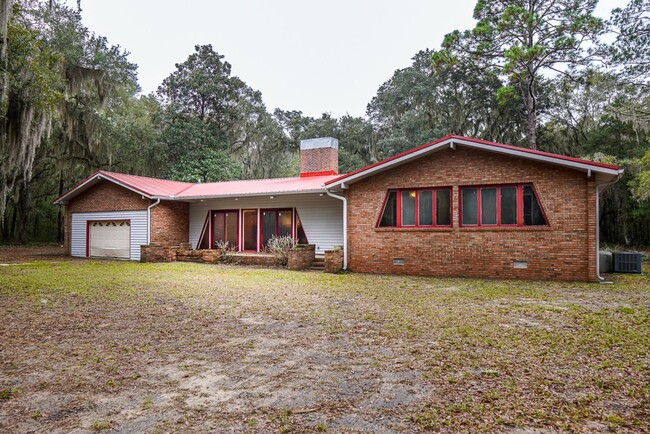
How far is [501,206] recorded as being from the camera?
1033 centimetres

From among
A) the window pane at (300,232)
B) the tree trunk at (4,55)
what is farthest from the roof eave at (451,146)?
the tree trunk at (4,55)

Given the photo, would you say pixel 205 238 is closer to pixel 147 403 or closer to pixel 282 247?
pixel 282 247

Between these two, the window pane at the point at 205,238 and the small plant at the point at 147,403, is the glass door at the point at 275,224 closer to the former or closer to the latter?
the window pane at the point at 205,238

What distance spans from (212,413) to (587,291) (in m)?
8.01

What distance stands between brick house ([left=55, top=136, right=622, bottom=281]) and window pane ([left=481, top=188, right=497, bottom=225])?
0.08 ft

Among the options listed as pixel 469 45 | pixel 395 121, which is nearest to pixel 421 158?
pixel 469 45

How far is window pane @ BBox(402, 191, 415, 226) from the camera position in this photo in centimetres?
1136

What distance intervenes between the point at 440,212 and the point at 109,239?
13693 millimetres

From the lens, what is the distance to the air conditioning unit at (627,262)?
11.0m

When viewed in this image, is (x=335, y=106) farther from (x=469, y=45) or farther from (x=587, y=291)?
(x=587, y=291)

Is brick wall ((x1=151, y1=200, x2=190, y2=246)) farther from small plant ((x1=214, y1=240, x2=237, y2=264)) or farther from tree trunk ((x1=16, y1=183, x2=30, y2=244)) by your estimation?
tree trunk ((x1=16, y1=183, x2=30, y2=244))

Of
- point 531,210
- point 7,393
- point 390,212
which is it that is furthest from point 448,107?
point 7,393

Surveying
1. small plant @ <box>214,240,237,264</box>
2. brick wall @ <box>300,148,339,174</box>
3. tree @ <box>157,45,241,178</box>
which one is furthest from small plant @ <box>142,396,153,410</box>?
tree @ <box>157,45,241,178</box>

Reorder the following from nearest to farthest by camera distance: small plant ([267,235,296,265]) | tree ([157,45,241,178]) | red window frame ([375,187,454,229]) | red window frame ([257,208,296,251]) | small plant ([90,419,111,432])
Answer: small plant ([90,419,111,432]) < red window frame ([375,187,454,229]) < small plant ([267,235,296,265]) < red window frame ([257,208,296,251]) < tree ([157,45,241,178])
